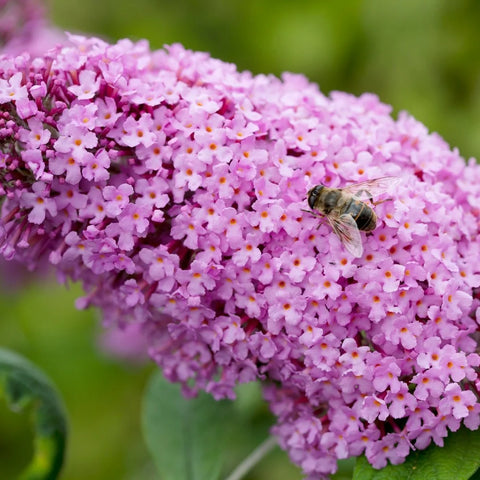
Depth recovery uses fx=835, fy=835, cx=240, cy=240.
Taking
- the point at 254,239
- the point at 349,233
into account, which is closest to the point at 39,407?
the point at 254,239

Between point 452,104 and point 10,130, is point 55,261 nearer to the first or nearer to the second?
point 10,130

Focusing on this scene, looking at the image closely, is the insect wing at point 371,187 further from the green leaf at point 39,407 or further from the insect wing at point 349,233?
the green leaf at point 39,407

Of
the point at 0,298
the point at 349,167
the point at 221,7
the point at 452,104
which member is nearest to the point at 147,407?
the point at 349,167

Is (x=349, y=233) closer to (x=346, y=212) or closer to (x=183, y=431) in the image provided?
(x=346, y=212)

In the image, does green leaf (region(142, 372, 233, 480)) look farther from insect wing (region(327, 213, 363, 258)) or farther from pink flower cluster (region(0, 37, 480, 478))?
insect wing (region(327, 213, 363, 258))

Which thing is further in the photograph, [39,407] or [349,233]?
[39,407]
